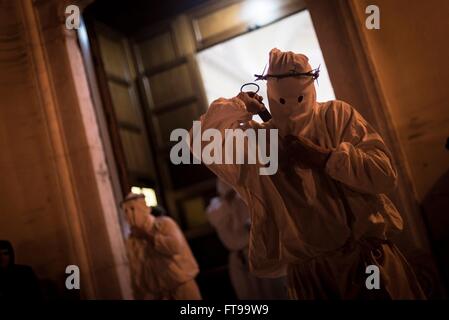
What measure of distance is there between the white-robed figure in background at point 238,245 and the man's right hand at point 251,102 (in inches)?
175

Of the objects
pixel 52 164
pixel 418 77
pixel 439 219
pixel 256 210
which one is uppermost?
pixel 52 164

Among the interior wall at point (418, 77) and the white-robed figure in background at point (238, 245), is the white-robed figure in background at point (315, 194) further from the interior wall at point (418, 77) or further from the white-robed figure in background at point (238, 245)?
the white-robed figure in background at point (238, 245)

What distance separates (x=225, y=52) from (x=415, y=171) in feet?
17.2

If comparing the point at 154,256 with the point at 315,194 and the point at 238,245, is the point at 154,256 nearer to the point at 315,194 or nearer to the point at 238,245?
the point at 238,245

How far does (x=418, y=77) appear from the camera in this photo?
4535 millimetres

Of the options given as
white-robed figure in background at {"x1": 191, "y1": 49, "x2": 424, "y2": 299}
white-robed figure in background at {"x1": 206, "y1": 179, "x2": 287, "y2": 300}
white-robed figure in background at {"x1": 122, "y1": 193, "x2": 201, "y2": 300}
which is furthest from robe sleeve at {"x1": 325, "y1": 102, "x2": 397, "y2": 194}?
white-robed figure in background at {"x1": 206, "y1": 179, "x2": 287, "y2": 300}

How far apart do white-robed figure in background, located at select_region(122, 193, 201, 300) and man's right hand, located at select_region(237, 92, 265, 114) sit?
2.97 metres

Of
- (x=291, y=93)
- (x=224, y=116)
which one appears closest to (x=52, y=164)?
(x=224, y=116)

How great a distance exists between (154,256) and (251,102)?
129 inches

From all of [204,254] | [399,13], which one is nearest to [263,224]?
[399,13]

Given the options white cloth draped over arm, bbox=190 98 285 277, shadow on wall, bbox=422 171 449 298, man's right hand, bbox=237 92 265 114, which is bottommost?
shadow on wall, bbox=422 171 449 298

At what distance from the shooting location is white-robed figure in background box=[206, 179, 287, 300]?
302 inches

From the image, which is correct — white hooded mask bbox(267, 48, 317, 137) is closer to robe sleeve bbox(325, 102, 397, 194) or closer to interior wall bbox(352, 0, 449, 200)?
robe sleeve bbox(325, 102, 397, 194)

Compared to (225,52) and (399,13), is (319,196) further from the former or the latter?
(225,52)
